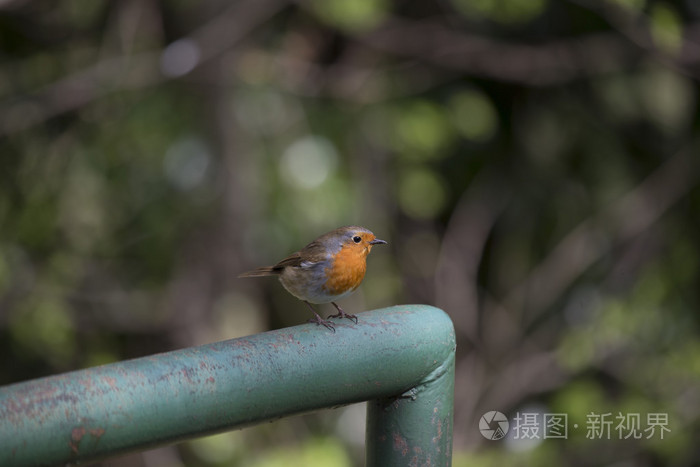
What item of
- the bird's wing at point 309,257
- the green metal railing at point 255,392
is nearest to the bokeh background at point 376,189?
the bird's wing at point 309,257

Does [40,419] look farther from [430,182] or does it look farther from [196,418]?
[430,182]

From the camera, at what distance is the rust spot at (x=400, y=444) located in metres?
1.70

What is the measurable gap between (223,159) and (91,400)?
10.7ft

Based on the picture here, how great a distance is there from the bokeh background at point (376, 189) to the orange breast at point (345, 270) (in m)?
1.27

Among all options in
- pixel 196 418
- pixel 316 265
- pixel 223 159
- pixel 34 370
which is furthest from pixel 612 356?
pixel 196 418

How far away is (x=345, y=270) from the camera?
2826 millimetres

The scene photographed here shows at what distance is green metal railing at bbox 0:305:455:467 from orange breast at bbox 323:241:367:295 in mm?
1015

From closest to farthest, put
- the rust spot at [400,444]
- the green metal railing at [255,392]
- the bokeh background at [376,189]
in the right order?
the green metal railing at [255,392] < the rust spot at [400,444] < the bokeh background at [376,189]

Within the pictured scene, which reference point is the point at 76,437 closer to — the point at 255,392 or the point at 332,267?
the point at 255,392

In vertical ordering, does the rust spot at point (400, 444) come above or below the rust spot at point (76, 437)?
below

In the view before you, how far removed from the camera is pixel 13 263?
4.56 m

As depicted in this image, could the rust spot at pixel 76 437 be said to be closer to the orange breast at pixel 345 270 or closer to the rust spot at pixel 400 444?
the rust spot at pixel 400 444

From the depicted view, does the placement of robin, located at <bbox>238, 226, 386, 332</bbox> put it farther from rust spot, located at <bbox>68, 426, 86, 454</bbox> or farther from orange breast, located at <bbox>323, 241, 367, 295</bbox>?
rust spot, located at <bbox>68, 426, 86, 454</bbox>

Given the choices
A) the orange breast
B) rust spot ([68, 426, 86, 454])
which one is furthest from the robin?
rust spot ([68, 426, 86, 454])
